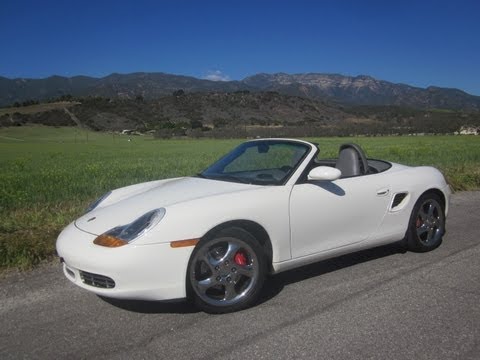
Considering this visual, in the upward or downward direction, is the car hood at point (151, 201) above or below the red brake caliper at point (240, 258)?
above

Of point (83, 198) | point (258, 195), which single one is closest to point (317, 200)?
point (258, 195)

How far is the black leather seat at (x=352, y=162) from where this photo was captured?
15.6 ft

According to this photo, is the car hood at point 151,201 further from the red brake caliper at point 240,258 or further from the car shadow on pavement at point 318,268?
the car shadow on pavement at point 318,268

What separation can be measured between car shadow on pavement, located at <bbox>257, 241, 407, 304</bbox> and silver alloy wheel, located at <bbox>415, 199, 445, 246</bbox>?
24 cm

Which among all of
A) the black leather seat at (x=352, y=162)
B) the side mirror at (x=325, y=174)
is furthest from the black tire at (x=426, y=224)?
the side mirror at (x=325, y=174)

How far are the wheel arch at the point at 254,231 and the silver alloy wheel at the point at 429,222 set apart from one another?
198 centimetres

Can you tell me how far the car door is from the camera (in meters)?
3.91

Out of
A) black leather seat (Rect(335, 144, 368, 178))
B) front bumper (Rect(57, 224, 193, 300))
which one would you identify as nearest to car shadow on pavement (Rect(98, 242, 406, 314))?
front bumper (Rect(57, 224, 193, 300))

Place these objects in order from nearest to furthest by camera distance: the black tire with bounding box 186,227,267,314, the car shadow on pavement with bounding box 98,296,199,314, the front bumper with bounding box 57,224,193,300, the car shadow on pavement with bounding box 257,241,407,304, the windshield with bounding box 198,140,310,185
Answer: the front bumper with bounding box 57,224,193,300
the black tire with bounding box 186,227,267,314
the car shadow on pavement with bounding box 98,296,199,314
the car shadow on pavement with bounding box 257,241,407,304
the windshield with bounding box 198,140,310,185

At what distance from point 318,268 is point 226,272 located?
1.36m

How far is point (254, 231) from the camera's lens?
3.72m

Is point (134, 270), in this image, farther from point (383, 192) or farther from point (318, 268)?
point (383, 192)

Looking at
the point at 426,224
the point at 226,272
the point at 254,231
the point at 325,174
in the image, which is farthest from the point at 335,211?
the point at 426,224

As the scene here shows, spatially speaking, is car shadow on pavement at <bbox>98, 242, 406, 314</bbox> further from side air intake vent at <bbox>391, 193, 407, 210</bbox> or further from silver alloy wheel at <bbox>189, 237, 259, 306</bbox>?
side air intake vent at <bbox>391, 193, 407, 210</bbox>
